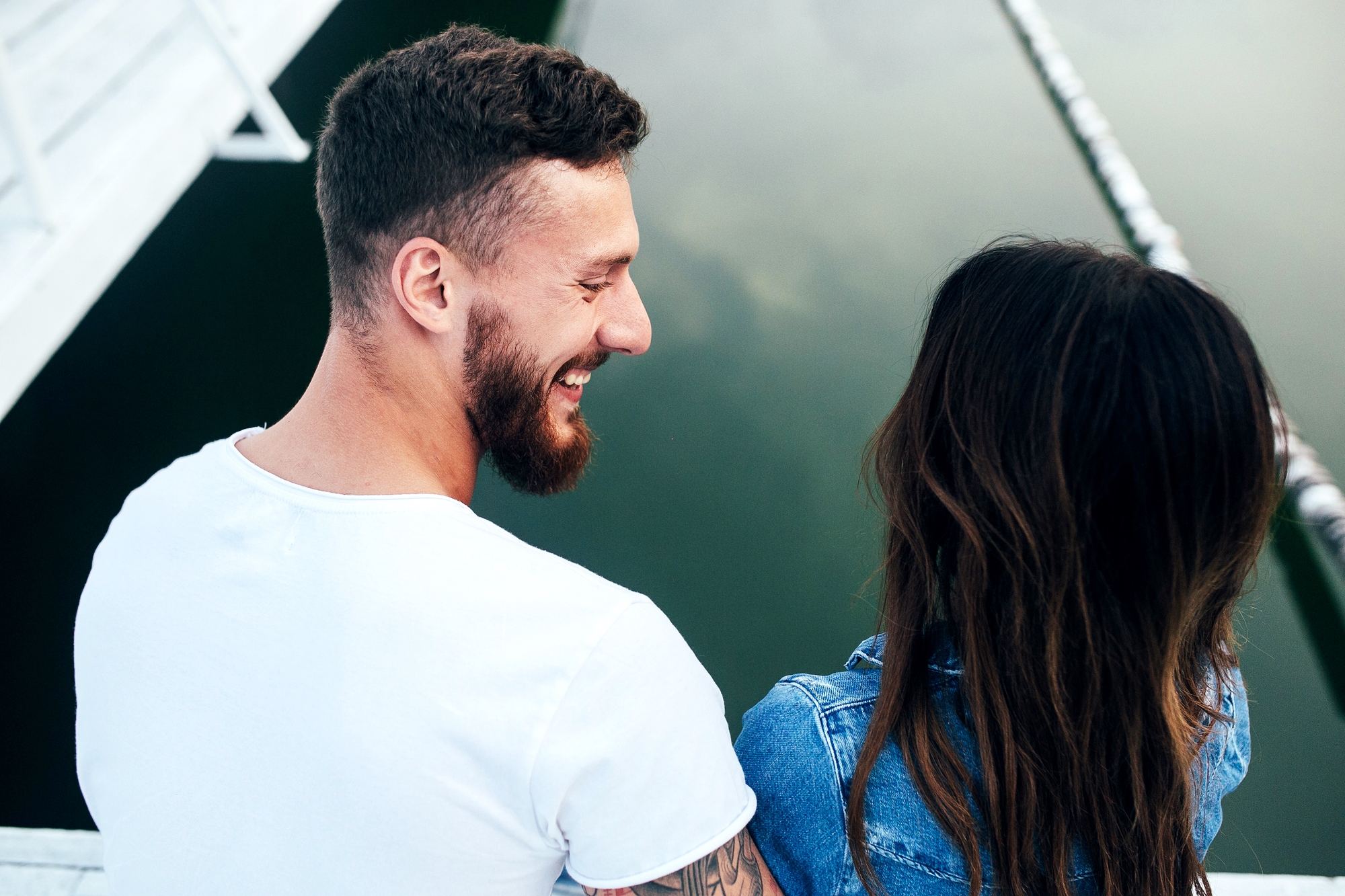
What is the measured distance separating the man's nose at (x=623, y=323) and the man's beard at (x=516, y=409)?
0.04 meters

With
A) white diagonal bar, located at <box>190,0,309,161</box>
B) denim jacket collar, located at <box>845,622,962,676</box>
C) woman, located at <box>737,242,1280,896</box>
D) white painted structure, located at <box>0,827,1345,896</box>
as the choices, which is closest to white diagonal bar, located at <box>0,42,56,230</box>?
white diagonal bar, located at <box>190,0,309,161</box>

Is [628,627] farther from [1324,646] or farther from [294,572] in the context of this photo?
[1324,646]

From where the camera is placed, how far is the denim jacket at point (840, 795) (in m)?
0.85

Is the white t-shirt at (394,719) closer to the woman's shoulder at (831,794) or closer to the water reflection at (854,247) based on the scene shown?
the woman's shoulder at (831,794)

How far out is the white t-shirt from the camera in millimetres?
774

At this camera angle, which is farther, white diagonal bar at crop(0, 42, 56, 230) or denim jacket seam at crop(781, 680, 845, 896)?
white diagonal bar at crop(0, 42, 56, 230)

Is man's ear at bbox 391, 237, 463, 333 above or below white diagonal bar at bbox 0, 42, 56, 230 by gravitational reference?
below

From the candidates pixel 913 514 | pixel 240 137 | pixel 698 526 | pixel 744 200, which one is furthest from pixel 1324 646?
pixel 240 137

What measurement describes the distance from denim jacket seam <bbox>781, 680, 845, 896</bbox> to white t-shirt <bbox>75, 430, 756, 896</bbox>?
0.10 meters

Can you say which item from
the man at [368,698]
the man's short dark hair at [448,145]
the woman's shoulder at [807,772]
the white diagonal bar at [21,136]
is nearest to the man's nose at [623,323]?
the man's short dark hair at [448,145]

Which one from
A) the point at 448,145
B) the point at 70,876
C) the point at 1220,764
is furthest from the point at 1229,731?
the point at 70,876

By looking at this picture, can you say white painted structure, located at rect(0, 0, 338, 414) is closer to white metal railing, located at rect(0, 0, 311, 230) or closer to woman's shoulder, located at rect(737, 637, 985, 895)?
white metal railing, located at rect(0, 0, 311, 230)

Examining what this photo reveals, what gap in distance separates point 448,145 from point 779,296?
1.68 metres

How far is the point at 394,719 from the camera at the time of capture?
0.77 meters
